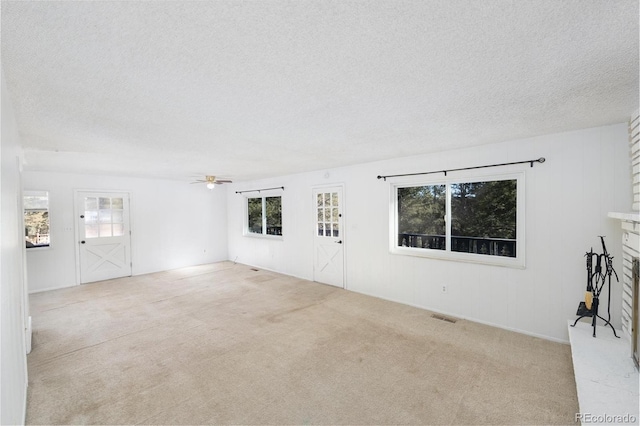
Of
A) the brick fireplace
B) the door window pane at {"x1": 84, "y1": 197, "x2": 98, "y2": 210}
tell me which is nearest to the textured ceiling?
the brick fireplace

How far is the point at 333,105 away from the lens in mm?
2309

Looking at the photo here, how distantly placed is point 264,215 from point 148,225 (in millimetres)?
2834

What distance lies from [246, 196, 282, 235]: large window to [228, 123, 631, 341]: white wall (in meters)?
2.54

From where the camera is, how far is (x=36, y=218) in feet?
18.2

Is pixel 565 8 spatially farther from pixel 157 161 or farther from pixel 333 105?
pixel 157 161

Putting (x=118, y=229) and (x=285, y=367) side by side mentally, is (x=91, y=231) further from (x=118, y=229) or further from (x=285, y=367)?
→ (x=285, y=367)

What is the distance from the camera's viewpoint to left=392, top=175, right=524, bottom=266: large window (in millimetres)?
3670

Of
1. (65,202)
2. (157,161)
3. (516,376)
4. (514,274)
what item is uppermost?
(157,161)

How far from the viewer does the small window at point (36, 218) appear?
548 cm

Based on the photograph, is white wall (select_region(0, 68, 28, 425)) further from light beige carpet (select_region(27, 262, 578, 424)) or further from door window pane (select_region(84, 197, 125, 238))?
door window pane (select_region(84, 197, 125, 238))

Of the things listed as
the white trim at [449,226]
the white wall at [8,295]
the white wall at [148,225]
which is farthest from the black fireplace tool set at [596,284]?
the white wall at [148,225]

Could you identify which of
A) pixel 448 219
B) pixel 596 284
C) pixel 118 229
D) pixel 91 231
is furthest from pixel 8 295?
pixel 118 229

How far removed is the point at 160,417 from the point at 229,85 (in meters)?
2.50

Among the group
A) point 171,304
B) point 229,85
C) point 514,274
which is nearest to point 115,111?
point 229,85
